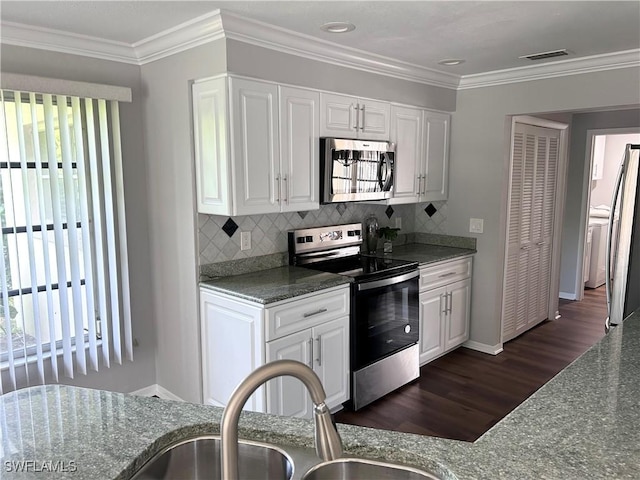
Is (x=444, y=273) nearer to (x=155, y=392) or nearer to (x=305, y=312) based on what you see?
(x=305, y=312)

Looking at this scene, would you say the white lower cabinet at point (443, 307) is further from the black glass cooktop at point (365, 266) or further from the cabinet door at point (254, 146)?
the cabinet door at point (254, 146)

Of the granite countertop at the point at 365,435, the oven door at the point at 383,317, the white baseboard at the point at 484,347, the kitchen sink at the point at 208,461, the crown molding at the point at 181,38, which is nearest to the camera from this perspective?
the granite countertop at the point at 365,435

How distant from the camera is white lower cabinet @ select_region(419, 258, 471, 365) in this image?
3871 mm

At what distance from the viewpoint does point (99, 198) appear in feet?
10.0

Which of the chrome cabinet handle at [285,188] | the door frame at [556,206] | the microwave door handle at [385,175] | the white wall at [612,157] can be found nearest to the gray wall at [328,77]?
the microwave door handle at [385,175]

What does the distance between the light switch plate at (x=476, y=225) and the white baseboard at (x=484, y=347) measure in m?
1.01

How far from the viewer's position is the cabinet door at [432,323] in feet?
12.7

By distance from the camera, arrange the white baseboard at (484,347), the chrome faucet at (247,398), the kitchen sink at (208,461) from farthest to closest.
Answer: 1. the white baseboard at (484,347)
2. the kitchen sink at (208,461)
3. the chrome faucet at (247,398)


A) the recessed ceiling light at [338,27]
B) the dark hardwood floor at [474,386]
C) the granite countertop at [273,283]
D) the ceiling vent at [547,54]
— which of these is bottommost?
the dark hardwood floor at [474,386]

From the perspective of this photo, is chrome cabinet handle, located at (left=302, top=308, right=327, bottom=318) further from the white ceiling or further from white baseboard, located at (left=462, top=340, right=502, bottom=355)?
white baseboard, located at (left=462, top=340, right=502, bottom=355)

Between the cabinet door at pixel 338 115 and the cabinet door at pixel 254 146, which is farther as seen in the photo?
the cabinet door at pixel 338 115

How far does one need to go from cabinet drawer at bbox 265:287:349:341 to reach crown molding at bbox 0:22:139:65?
188 centimetres

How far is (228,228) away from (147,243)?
0.64 meters

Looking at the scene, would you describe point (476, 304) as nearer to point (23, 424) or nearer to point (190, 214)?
point (190, 214)
